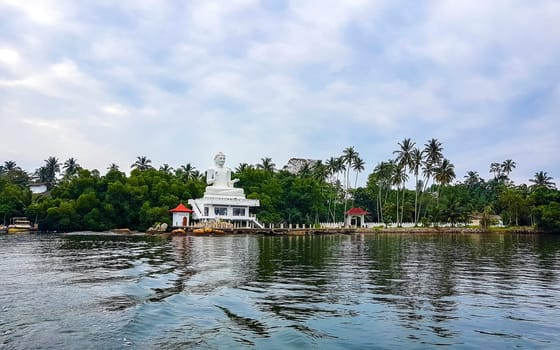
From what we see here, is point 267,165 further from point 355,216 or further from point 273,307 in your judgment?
point 273,307

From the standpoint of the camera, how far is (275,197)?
76375mm

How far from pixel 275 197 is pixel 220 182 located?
10952mm

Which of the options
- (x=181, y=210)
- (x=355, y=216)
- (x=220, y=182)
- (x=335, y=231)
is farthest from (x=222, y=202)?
(x=355, y=216)

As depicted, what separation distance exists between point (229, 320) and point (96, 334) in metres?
2.96

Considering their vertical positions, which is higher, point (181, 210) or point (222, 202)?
point (222, 202)

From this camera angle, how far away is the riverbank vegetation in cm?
6644

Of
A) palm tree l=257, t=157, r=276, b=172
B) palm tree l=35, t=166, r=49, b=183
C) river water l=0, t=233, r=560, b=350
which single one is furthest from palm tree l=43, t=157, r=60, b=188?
river water l=0, t=233, r=560, b=350

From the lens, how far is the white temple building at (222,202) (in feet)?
217

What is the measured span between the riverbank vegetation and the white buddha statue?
13.8 ft

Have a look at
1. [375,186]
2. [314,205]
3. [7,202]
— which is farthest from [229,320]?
[375,186]

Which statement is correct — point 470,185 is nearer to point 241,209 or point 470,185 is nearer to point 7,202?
point 241,209

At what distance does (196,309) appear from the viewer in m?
12.1

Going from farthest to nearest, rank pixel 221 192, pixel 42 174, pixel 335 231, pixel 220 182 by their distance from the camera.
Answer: pixel 42 174 < pixel 220 182 < pixel 221 192 < pixel 335 231

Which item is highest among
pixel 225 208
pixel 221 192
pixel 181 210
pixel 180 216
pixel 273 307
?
pixel 221 192
